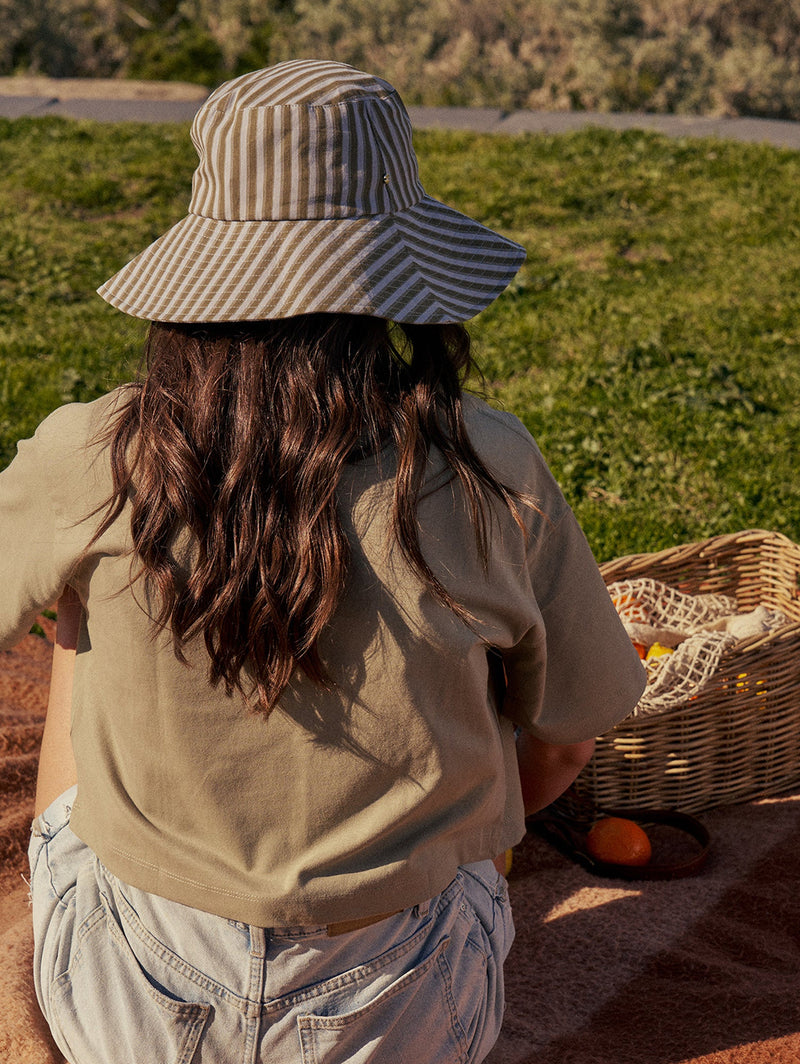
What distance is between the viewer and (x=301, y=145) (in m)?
1.40

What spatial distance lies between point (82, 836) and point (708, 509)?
333 cm

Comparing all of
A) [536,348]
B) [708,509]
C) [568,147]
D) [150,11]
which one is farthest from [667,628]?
[150,11]

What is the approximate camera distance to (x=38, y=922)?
168 centimetres

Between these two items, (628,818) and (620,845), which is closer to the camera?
(620,845)

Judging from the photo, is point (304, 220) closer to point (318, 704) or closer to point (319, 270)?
point (319, 270)

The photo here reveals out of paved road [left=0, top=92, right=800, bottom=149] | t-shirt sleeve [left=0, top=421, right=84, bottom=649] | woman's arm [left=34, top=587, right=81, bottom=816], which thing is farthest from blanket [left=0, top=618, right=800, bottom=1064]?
paved road [left=0, top=92, right=800, bottom=149]

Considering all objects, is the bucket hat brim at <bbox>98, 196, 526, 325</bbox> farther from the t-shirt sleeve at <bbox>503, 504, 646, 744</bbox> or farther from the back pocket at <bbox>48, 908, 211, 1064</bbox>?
the back pocket at <bbox>48, 908, 211, 1064</bbox>

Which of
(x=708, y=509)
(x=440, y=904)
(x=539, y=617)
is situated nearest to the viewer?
(x=539, y=617)

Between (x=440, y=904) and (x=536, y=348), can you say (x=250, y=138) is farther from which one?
(x=536, y=348)

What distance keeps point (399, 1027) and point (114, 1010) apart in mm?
390

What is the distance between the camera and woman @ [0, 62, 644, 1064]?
4.42 feet

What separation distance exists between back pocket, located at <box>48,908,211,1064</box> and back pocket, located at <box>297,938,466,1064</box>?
16 centimetres

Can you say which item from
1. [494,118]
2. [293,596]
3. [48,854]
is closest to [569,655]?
[293,596]

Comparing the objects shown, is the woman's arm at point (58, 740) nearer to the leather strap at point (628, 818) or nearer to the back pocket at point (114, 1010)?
the back pocket at point (114, 1010)
